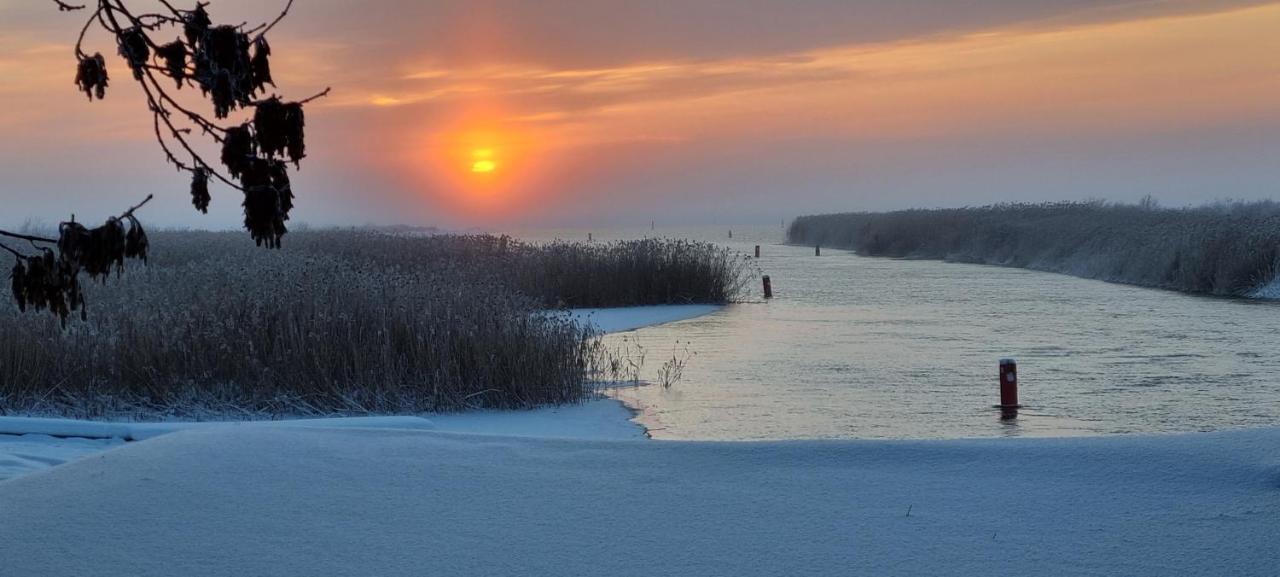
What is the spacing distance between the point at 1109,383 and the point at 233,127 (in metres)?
11.5

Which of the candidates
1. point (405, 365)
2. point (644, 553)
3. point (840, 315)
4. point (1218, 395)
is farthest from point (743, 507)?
point (840, 315)

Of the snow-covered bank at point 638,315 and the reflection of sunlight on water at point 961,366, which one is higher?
the snow-covered bank at point 638,315

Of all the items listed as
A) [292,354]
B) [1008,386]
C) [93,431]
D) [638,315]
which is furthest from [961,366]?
[93,431]

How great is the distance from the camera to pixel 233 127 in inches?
130

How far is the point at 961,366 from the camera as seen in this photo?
14305 millimetres

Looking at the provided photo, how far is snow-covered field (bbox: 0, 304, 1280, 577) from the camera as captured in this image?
4.61 m

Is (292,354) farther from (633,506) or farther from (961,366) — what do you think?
(961,366)

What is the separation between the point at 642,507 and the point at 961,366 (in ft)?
32.0

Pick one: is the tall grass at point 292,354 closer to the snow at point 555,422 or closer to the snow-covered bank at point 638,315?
the snow at point 555,422

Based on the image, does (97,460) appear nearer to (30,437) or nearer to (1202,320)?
(30,437)

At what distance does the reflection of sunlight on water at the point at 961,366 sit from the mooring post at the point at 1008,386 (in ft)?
0.40

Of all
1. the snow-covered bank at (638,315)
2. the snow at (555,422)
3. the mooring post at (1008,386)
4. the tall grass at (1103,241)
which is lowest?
the snow at (555,422)

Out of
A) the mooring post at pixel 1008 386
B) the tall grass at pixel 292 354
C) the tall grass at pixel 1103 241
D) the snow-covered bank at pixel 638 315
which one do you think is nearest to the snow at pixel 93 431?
the tall grass at pixel 292 354

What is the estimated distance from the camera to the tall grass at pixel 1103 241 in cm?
2627
